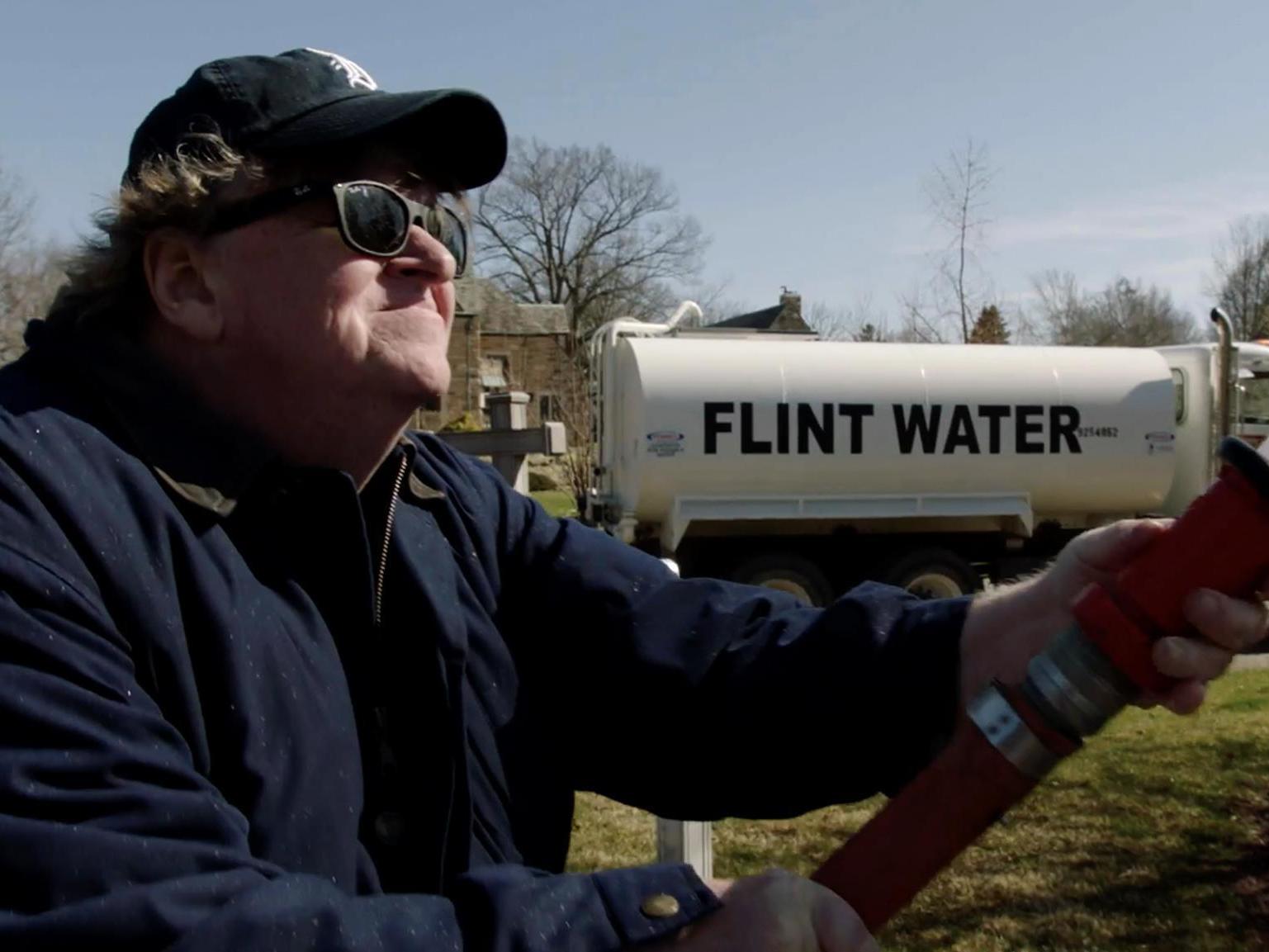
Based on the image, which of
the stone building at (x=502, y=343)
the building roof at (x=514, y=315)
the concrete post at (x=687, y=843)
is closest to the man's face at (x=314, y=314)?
the concrete post at (x=687, y=843)

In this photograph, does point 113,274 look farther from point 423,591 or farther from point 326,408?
point 423,591

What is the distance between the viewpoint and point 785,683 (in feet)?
6.41

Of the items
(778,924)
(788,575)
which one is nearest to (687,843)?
(778,924)

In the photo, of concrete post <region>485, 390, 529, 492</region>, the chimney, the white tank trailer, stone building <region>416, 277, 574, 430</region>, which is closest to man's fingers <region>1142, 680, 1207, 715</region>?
concrete post <region>485, 390, 529, 492</region>

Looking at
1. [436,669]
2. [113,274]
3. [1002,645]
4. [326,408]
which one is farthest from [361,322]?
[1002,645]

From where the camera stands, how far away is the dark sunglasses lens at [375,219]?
5.91ft

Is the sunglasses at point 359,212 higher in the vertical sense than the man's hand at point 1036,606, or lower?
higher

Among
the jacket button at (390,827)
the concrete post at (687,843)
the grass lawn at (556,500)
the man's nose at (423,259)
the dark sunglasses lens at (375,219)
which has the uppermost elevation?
the dark sunglasses lens at (375,219)

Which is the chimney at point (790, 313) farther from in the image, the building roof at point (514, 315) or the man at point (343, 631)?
the man at point (343, 631)

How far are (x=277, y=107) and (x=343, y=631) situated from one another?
0.77m

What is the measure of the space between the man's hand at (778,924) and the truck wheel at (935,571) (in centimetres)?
Result: 1116

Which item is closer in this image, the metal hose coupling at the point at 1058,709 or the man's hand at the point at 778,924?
the man's hand at the point at 778,924

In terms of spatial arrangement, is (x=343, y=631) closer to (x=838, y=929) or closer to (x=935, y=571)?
(x=838, y=929)

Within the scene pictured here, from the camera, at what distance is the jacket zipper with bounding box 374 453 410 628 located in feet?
5.56
